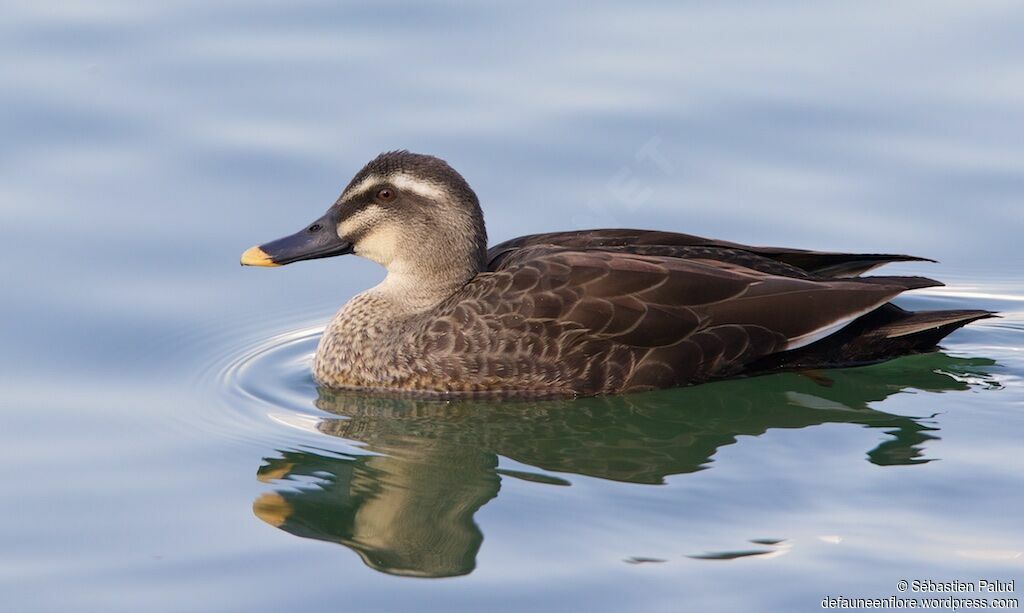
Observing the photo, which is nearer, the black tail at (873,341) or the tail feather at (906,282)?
the tail feather at (906,282)

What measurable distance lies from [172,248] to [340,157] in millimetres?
1694

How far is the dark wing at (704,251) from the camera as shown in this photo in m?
10.9

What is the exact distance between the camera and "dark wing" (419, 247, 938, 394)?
10.4 meters

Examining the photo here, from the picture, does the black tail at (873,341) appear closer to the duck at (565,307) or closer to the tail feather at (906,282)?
the duck at (565,307)

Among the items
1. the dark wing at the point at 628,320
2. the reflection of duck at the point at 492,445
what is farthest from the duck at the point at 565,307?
the reflection of duck at the point at 492,445

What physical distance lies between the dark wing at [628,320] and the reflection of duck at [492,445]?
0.57 feet

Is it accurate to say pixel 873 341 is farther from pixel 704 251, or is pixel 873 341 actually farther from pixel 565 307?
pixel 565 307

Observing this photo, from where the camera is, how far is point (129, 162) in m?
13.2

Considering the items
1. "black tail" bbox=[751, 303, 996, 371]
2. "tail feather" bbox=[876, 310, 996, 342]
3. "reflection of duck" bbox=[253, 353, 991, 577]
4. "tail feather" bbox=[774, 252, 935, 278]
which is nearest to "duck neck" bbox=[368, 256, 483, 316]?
"reflection of duck" bbox=[253, 353, 991, 577]

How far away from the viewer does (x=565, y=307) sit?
10336 millimetres

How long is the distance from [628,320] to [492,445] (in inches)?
47.1

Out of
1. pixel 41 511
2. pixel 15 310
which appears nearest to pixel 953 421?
pixel 41 511

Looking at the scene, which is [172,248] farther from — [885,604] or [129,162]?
[885,604]

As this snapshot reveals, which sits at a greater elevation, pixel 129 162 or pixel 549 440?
pixel 129 162
